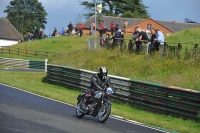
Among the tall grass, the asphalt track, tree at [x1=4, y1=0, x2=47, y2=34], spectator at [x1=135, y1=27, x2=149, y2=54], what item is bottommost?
the asphalt track

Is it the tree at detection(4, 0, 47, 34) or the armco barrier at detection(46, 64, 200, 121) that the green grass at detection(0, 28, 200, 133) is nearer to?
the armco barrier at detection(46, 64, 200, 121)

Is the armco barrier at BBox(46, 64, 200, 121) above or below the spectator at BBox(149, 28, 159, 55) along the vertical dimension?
below

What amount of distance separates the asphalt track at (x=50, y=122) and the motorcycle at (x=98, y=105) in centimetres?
25

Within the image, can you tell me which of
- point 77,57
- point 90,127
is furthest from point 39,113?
point 77,57

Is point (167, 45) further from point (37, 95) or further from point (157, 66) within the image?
point (37, 95)

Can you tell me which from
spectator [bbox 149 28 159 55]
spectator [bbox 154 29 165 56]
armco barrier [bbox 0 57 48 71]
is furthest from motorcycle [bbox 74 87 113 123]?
armco barrier [bbox 0 57 48 71]

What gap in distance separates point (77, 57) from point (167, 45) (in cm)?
1114

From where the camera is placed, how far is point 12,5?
155 m

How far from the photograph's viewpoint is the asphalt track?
13.6m

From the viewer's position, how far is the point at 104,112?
16.2m

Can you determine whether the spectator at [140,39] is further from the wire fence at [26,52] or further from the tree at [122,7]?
the tree at [122,7]

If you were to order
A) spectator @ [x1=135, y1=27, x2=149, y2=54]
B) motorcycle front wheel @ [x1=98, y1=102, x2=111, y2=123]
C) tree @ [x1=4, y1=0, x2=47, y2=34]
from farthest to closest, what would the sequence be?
1. tree @ [x1=4, y1=0, x2=47, y2=34]
2. spectator @ [x1=135, y1=27, x2=149, y2=54]
3. motorcycle front wheel @ [x1=98, y1=102, x2=111, y2=123]

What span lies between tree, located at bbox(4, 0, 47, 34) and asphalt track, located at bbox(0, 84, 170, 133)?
Answer: 131 metres

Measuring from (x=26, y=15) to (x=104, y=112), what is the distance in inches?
5594
